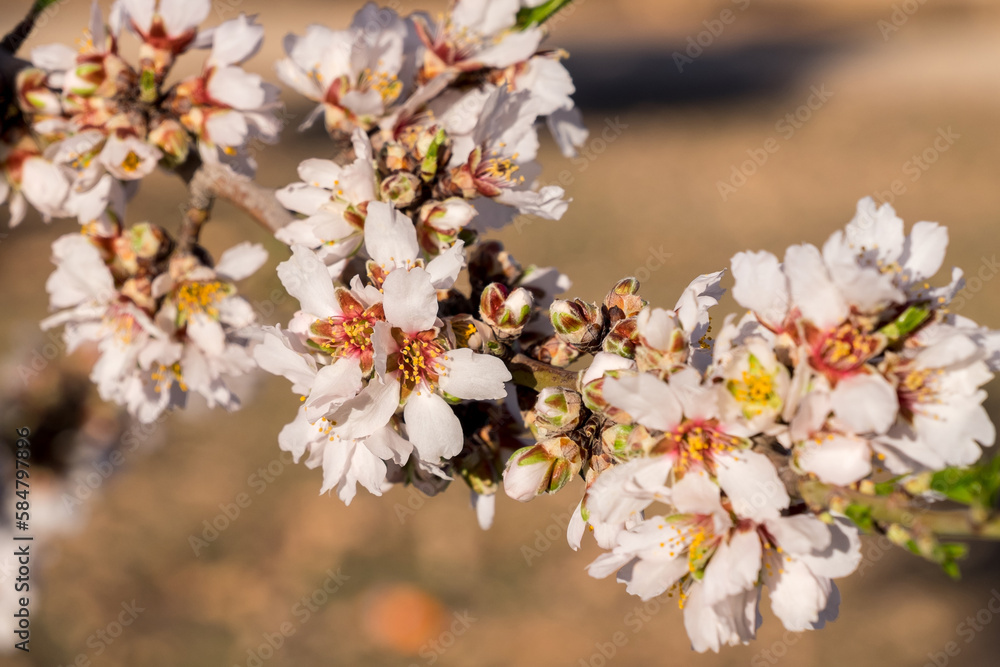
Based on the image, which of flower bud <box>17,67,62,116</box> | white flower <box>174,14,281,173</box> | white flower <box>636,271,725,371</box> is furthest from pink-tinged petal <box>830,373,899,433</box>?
flower bud <box>17,67,62,116</box>

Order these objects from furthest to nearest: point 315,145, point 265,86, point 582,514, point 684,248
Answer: point 315,145
point 684,248
point 265,86
point 582,514

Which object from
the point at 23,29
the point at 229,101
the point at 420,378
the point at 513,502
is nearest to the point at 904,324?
the point at 420,378

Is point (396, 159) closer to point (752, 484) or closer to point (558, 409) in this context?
point (558, 409)

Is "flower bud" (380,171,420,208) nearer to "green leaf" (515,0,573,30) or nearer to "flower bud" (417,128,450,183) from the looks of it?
"flower bud" (417,128,450,183)

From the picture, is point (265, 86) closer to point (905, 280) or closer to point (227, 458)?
point (905, 280)

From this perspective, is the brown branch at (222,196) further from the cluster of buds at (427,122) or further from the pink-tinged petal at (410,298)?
the pink-tinged petal at (410,298)

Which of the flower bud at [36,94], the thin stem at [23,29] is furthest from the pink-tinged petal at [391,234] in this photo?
the thin stem at [23,29]

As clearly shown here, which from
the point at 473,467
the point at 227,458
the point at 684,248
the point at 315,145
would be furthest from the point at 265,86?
the point at 315,145
